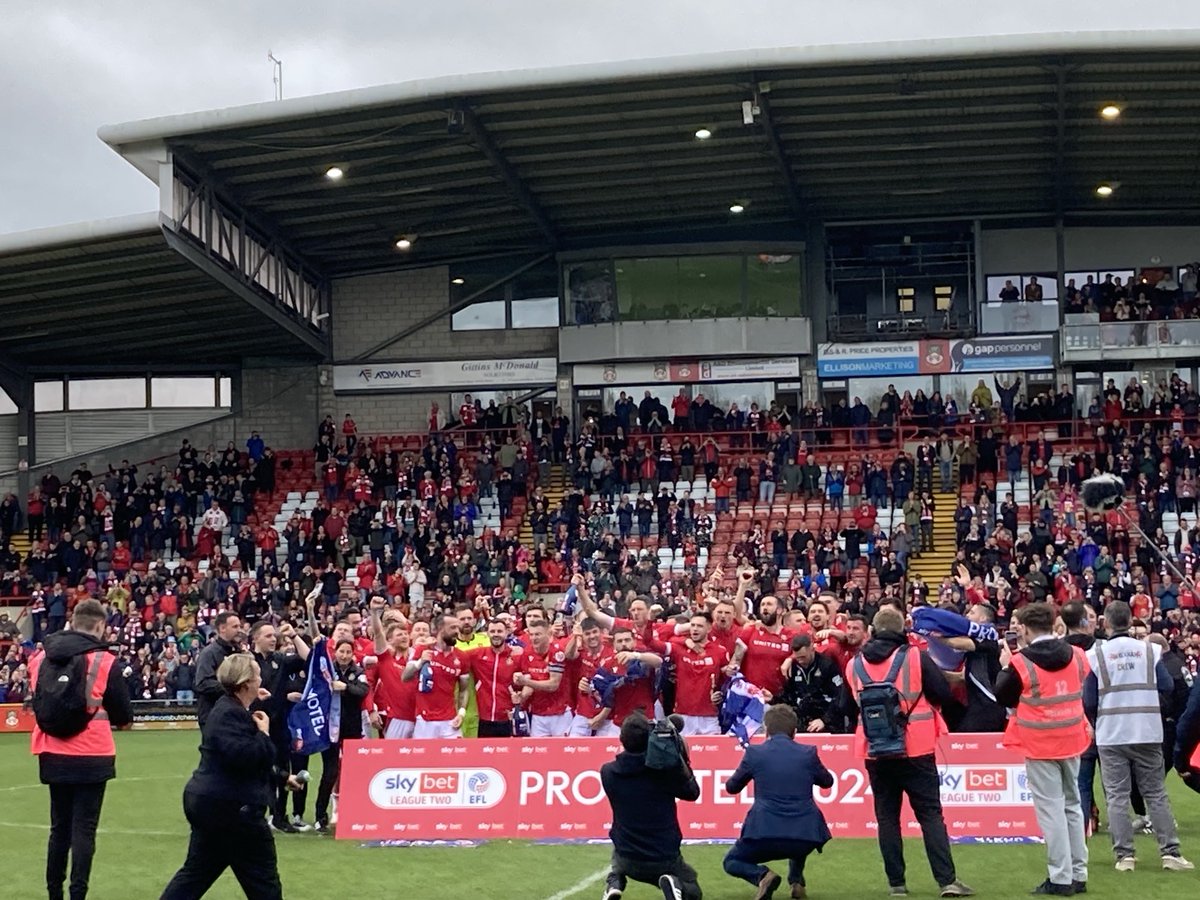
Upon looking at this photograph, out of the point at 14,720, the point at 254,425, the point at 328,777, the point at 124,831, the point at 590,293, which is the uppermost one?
the point at 590,293

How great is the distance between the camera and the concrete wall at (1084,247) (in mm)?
41844

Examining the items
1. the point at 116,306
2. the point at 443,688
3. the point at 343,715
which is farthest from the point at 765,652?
the point at 116,306

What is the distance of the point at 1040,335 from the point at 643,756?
1283 inches

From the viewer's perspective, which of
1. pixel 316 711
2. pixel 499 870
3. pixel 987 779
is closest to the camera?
pixel 499 870

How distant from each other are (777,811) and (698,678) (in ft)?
13.9

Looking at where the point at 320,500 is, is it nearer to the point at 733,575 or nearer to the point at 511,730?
the point at 733,575

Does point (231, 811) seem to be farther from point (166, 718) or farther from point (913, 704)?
point (166, 718)

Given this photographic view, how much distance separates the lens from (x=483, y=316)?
43844 millimetres

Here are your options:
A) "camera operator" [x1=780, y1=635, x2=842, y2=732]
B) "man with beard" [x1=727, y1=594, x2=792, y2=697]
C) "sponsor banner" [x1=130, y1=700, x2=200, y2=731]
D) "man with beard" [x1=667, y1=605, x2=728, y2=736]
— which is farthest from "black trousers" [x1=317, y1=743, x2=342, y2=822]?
"sponsor banner" [x1=130, y1=700, x2=200, y2=731]

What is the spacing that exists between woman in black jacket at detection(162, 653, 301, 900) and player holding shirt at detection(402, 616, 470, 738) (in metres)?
6.53

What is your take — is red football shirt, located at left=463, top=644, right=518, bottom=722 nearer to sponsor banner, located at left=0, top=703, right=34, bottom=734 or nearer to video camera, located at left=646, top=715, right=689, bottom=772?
video camera, located at left=646, top=715, right=689, bottom=772

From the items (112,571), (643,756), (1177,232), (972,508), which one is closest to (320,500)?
(112,571)

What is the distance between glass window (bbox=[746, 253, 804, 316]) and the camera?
41938 millimetres

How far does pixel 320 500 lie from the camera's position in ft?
134
